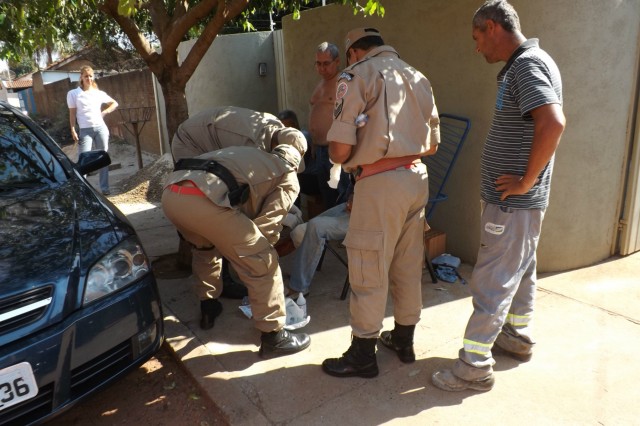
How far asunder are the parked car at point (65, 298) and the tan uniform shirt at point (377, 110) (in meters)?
1.24

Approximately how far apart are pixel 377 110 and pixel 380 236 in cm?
62

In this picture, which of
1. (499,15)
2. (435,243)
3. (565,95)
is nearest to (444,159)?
(435,243)

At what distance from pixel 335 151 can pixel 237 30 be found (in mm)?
12488

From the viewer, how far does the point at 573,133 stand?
3.60 meters

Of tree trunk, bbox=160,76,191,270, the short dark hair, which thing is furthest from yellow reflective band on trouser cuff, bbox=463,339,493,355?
tree trunk, bbox=160,76,191,270

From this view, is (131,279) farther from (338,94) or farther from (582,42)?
(582,42)

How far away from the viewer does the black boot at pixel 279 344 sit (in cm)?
296

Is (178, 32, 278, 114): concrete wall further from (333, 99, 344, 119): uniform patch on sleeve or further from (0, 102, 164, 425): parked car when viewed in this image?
(333, 99, 344, 119): uniform patch on sleeve

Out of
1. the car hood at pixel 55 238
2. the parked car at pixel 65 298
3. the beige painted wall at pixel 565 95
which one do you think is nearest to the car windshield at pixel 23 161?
the parked car at pixel 65 298

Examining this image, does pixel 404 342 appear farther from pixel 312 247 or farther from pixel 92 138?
pixel 92 138

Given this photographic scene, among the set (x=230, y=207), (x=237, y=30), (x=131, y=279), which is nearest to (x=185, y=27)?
(x=230, y=207)

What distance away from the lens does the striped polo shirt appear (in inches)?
85.2

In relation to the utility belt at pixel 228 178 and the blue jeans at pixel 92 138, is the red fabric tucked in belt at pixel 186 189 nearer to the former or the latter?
the utility belt at pixel 228 178

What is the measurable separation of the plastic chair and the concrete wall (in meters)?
4.19
